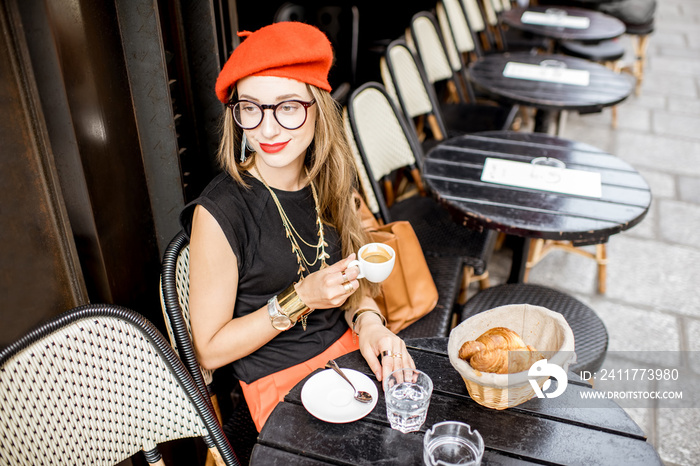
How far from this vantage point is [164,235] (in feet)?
6.19

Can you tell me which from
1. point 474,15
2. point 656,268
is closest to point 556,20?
point 474,15

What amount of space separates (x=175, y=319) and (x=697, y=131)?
578cm

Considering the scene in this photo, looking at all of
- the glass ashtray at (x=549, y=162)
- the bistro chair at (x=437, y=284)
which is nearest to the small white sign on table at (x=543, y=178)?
the glass ashtray at (x=549, y=162)

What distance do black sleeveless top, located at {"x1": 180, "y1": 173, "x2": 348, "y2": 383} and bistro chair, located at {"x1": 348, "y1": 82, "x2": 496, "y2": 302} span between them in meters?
1.00

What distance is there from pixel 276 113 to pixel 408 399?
803 millimetres

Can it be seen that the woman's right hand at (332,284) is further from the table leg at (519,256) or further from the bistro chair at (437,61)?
the bistro chair at (437,61)

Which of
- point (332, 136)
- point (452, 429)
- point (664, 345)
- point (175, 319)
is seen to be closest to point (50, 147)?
point (175, 319)

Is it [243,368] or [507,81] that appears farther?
[507,81]

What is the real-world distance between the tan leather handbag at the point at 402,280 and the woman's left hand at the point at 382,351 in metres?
0.43

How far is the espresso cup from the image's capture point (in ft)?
4.53

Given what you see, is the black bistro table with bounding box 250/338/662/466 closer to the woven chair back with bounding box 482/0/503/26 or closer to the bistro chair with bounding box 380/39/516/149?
the bistro chair with bounding box 380/39/516/149

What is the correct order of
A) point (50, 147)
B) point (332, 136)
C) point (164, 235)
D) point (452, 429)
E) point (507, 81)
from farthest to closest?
point (507, 81)
point (164, 235)
point (332, 136)
point (50, 147)
point (452, 429)

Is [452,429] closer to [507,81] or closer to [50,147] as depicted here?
[50,147]

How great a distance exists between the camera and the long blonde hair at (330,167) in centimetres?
156
